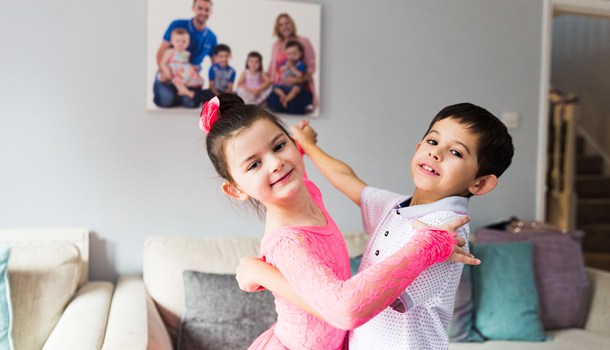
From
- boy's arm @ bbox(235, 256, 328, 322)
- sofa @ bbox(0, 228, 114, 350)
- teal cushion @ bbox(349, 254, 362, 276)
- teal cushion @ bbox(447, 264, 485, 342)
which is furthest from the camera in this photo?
teal cushion @ bbox(447, 264, 485, 342)

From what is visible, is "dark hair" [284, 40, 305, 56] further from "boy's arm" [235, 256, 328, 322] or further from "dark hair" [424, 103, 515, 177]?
"boy's arm" [235, 256, 328, 322]

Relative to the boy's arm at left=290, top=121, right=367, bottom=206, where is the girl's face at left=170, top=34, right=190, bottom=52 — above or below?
above

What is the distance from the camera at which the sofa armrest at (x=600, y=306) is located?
2674mm

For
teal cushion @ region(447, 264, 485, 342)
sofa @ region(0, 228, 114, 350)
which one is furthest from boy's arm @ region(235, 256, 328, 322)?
teal cushion @ region(447, 264, 485, 342)

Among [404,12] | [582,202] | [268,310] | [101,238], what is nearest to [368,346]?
[268,310]

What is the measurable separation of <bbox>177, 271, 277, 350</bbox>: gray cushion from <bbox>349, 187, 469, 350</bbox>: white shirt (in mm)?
1156

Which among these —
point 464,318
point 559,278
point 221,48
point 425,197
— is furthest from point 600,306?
point 221,48

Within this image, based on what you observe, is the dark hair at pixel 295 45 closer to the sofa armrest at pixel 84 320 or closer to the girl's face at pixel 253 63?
the girl's face at pixel 253 63

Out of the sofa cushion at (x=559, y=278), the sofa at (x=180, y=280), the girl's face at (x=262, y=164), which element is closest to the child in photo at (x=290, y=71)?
the sofa at (x=180, y=280)

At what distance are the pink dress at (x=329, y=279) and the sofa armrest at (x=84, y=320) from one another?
793mm

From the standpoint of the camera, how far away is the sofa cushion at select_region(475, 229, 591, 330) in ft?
8.73

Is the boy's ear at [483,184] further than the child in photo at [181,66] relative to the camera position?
No

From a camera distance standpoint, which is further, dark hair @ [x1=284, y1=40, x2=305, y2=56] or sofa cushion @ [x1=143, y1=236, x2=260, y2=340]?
dark hair @ [x1=284, y1=40, x2=305, y2=56]

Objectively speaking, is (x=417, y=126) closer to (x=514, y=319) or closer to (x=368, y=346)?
(x=514, y=319)
